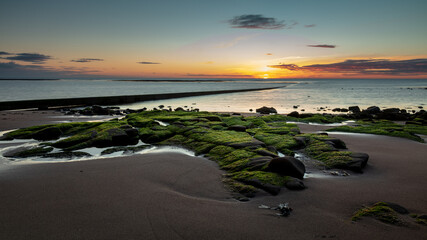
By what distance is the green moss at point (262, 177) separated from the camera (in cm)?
616

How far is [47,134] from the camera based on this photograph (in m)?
12.7

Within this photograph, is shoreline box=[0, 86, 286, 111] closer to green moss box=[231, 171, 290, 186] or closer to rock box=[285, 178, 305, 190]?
green moss box=[231, 171, 290, 186]

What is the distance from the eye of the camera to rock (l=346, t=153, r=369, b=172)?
24.5 feet

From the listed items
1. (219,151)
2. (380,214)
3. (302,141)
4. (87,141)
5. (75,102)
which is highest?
(75,102)

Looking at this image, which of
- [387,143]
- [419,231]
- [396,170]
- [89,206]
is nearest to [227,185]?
[89,206]

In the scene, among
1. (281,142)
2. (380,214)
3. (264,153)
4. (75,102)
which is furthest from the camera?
(75,102)

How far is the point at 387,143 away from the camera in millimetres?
11383

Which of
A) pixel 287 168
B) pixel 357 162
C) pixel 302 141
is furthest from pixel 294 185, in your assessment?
pixel 302 141

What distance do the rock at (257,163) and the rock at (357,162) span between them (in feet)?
8.55

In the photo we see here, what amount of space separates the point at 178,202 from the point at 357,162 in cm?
576

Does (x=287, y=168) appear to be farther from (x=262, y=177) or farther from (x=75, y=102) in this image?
(x=75, y=102)

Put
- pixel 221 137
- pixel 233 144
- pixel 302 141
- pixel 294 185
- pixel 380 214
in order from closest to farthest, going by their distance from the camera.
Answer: pixel 380 214, pixel 294 185, pixel 233 144, pixel 302 141, pixel 221 137

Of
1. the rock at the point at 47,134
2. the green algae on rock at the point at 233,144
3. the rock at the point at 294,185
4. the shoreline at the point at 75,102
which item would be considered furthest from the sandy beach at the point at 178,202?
the shoreline at the point at 75,102

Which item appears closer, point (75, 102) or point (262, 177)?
point (262, 177)
